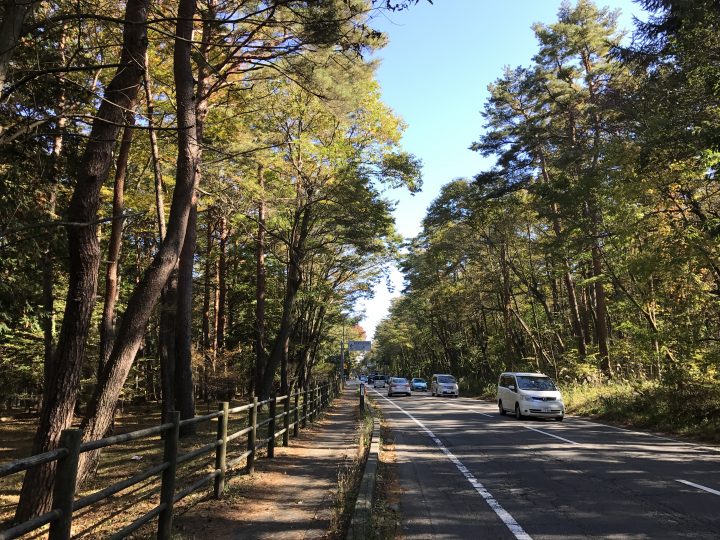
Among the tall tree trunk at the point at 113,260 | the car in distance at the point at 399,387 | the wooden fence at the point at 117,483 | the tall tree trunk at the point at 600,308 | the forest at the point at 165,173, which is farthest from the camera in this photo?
the car in distance at the point at 399,387

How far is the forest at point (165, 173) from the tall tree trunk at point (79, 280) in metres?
0.02

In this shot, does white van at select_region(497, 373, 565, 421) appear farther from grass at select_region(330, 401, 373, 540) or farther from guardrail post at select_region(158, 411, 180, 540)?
guardrail post at select_region(158, 411, 180, 540)

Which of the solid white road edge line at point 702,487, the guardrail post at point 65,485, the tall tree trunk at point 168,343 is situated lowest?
the solid white road edge line at point 702,487

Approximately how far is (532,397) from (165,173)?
49.1 feet

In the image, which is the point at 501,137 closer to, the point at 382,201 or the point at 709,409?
the point at 382,201

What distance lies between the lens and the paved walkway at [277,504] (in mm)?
5426

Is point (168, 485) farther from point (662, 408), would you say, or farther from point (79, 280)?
point (662, 408)

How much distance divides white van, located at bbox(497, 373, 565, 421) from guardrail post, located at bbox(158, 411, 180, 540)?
1532 cm

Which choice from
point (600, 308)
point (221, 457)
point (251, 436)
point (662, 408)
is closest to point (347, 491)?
point (221, 457)

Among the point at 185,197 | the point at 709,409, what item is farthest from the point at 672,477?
the point at 185,197

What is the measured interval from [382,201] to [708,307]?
11528 mm

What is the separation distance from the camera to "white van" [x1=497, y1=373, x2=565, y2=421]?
57.6 ft

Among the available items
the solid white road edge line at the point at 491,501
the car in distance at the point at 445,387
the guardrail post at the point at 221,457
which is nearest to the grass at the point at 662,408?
the solid white road edge line at the point at 491,501

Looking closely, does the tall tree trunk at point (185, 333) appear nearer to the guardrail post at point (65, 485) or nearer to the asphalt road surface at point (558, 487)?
the asphalt road surface at point (558, 487)
